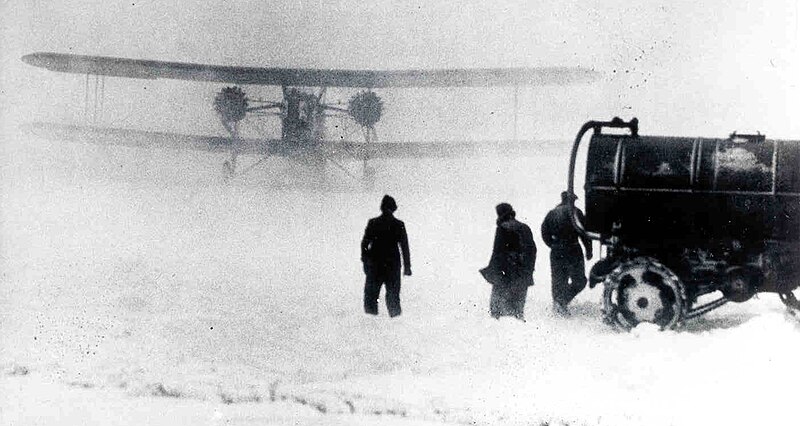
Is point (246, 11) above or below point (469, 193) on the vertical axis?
above

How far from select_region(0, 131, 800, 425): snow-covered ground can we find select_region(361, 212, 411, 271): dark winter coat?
73 centimetres

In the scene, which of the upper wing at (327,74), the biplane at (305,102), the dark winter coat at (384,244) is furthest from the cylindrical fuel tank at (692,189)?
the biplane at (305,102)

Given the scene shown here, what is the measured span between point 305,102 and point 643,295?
20660 mm

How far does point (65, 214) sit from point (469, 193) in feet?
57.0

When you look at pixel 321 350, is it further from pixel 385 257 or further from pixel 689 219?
pixel 689 219

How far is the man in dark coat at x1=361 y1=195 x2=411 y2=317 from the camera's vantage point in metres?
10.9

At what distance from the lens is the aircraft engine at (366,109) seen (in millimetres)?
29609

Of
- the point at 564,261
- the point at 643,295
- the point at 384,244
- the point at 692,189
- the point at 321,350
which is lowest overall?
the point at 321,350

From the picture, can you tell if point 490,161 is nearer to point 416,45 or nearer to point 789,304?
point 416,45

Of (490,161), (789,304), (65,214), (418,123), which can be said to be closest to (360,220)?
(65,214)

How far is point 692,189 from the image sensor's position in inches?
375

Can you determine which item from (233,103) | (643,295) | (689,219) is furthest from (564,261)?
(233,103)

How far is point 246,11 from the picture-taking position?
102 feet

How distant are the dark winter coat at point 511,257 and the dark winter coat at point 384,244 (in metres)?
1.18
